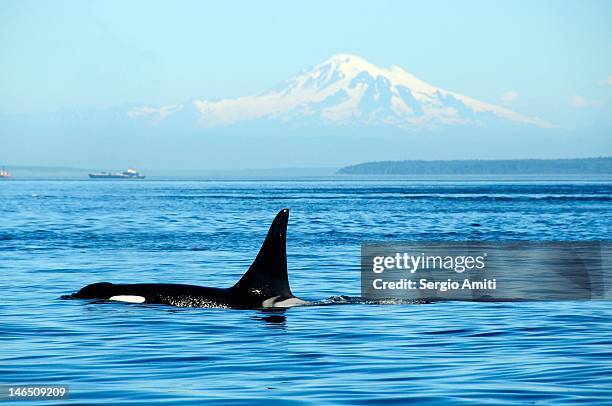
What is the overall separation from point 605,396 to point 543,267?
18190 mm

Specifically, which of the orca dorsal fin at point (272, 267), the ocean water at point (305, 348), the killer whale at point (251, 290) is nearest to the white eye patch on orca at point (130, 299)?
the killer whale at point (251, 290)

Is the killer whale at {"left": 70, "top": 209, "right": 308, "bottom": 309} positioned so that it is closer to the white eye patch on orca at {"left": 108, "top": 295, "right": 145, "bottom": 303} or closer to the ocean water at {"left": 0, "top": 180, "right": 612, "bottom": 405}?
the white eye patch on orca at {"left": 108, "top": 295, "right": 145, "bottom": 303}

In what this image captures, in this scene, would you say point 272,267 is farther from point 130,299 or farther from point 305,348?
point 305,348

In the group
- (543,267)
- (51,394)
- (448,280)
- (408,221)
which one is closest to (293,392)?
(51,394)

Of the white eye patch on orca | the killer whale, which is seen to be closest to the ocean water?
the white eye patch on orca

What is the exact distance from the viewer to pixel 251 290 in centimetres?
1739

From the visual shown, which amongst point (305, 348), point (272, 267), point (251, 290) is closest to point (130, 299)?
→ point (251, 290)

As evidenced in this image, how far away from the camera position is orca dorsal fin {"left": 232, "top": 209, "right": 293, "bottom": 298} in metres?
16.9

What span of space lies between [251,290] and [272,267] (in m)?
0.64

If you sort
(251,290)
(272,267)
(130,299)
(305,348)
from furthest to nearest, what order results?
(130,299) → (251,290) → (272,267) → (305,348)

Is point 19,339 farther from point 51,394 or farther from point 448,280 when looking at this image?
point 448,280

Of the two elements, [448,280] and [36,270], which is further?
[36,270]

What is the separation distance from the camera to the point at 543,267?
28.4 m

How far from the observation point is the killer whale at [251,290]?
1694 cm
